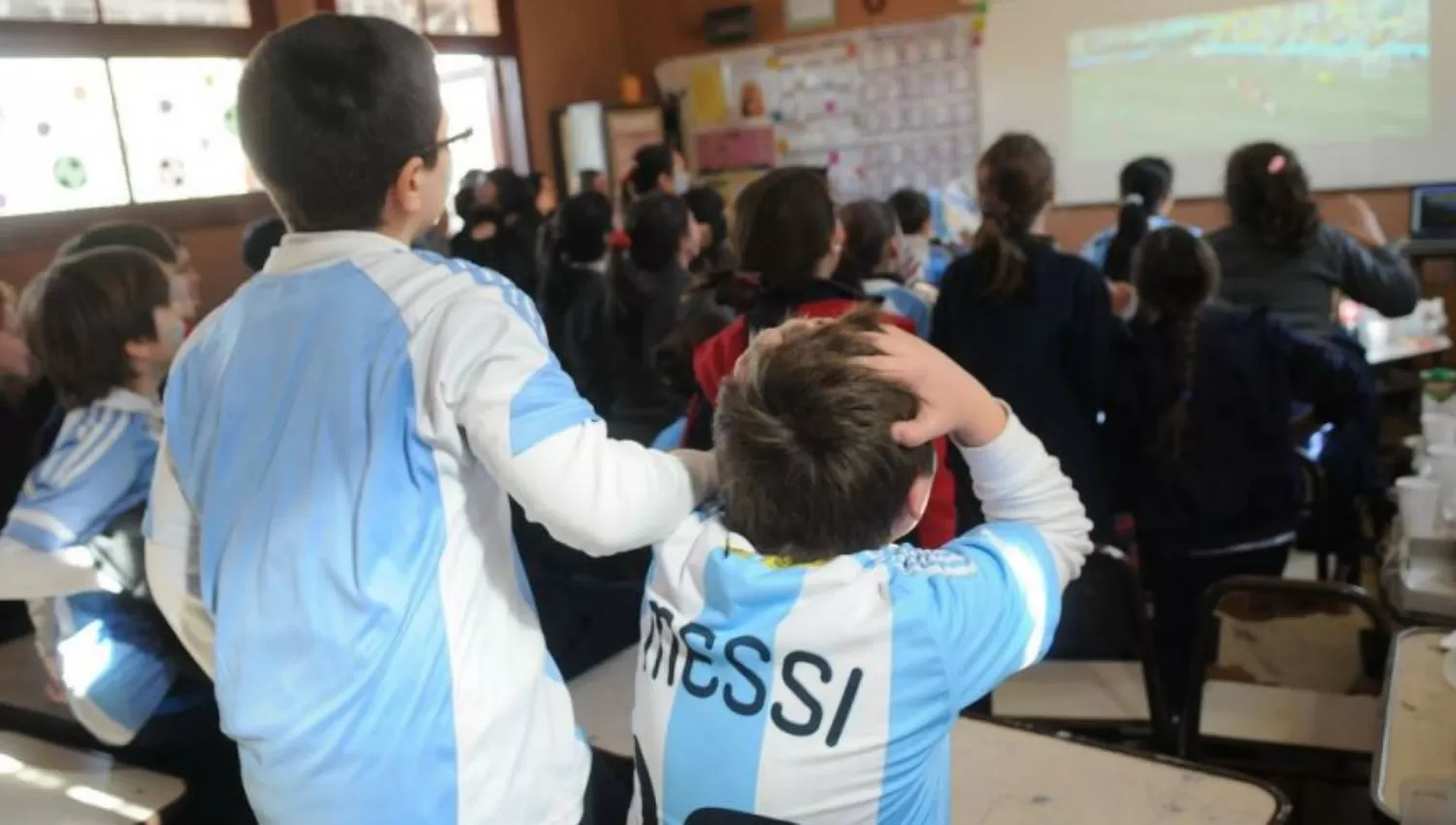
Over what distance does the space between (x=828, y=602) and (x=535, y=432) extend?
0.29 metres

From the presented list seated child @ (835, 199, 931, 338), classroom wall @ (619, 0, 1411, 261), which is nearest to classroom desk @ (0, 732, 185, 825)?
seated child @ (835, 199, 931, 338)

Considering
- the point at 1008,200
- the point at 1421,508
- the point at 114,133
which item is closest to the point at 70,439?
the point at 1008,200

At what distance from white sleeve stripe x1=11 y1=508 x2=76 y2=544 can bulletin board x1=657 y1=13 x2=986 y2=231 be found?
4804 mm

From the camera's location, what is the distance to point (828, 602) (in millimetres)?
993

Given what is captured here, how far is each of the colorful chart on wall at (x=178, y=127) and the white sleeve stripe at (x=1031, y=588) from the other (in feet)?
14.9

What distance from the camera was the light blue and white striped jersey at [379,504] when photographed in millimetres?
945

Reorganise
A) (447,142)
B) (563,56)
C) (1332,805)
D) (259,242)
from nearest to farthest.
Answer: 1. (447,142)
2. (1332,805)
3. (259,242)
4. (563,56)

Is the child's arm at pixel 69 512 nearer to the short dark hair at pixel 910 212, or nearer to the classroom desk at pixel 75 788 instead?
the classroom desk at pixel 75 788

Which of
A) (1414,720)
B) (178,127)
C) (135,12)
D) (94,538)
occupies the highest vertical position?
(135,12)

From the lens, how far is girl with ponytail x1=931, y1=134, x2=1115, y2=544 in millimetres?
2350

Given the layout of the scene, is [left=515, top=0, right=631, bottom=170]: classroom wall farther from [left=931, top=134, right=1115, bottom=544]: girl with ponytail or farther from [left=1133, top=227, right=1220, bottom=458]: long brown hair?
[left=1133, top=227, right=1220, bottom=458]: long brown hair

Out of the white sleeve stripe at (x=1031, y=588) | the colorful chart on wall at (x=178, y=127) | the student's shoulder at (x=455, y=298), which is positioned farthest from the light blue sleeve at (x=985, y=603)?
the colorful chart on wall at (x=178, y=127)

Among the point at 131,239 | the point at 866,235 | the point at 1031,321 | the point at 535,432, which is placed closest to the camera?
the point at 535,432

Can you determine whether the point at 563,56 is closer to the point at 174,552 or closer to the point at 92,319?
the point at 92,319
